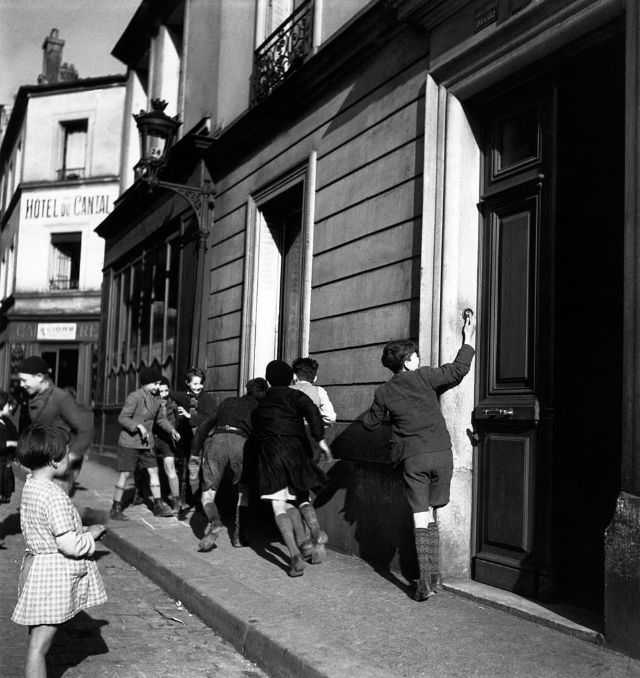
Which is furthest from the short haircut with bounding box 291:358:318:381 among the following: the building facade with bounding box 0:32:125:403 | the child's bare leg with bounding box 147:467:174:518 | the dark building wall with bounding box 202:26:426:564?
the building facade with bounding box 0:32:125:403

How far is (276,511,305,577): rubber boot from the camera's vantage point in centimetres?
613

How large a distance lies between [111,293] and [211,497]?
11.2 meters

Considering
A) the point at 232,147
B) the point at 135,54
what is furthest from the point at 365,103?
the point at 135,54

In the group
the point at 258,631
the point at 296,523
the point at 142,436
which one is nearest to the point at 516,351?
the point at 296,523

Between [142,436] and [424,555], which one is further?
[142,436]

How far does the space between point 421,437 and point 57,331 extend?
73.5ft

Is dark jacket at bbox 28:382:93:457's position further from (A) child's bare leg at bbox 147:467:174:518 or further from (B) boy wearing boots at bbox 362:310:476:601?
(A) child's bare leg at bbox 147:467:174:518

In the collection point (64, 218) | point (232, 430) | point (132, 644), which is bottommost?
point (132, 644)

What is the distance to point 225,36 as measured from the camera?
11.5 metres

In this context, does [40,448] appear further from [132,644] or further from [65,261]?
[65,261]

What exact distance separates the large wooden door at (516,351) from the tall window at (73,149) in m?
22.4

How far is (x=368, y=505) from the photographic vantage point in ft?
22.5

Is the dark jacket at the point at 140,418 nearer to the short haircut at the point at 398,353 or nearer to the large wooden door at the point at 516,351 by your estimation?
the short haircut at the point at 398,353

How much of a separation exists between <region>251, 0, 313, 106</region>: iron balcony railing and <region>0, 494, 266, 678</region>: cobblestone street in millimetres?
5806
